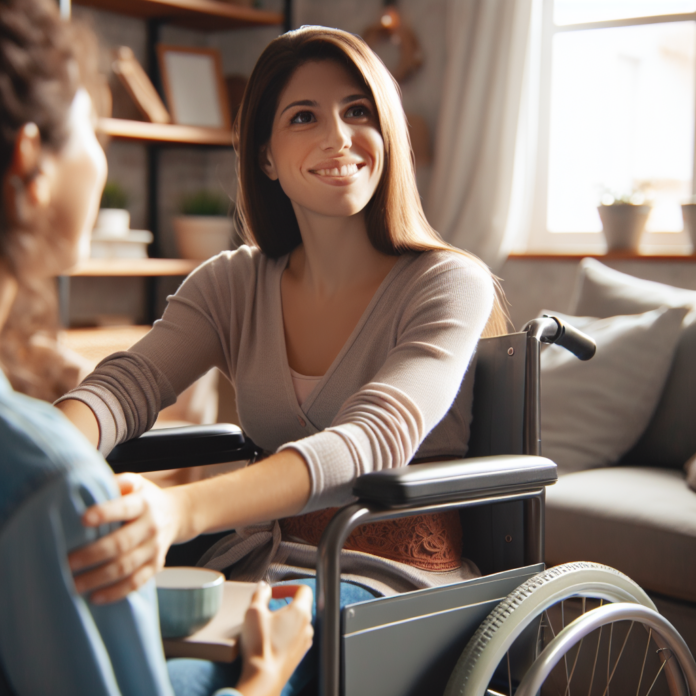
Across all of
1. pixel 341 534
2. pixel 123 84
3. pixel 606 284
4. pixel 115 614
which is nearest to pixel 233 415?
pixel 606 284

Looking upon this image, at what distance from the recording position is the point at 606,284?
2213mm

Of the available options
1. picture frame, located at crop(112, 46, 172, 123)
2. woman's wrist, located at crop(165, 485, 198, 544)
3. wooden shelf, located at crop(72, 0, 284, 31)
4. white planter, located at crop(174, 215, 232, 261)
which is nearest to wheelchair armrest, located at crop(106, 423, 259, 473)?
woman's wrist, located at crop(165, 485, 198, 544)

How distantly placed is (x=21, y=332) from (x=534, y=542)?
0.69 meters

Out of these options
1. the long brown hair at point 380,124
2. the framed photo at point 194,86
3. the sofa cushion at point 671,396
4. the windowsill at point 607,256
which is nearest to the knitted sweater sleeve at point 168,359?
the long brown hair at point 380,124

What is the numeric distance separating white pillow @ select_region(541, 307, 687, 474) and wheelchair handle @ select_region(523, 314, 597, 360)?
2.79 ft

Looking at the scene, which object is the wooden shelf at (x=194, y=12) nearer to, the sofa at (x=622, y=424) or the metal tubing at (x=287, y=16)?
the metal tubing at (x=287, y=16)

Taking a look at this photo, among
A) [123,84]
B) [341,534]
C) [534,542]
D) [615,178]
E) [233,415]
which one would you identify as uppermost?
[123,84]

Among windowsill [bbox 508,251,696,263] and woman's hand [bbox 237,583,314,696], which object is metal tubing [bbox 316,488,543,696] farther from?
windowsill [bbox 508,251,696,263]

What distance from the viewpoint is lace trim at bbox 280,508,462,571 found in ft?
3.52

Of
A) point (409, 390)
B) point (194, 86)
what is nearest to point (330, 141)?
point (409, 390)

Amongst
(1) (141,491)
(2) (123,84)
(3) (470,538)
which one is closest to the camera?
(1) (141,491)

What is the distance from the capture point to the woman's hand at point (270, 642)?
69 cm

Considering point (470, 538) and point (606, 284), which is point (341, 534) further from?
point (606, 284)

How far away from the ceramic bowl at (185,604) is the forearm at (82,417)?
0.39 m
